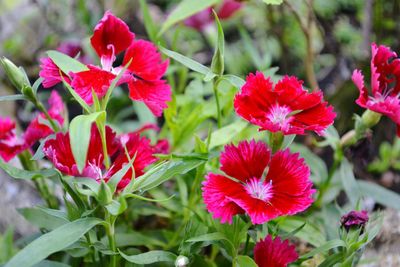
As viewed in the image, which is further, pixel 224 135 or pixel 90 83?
pixel 224 135

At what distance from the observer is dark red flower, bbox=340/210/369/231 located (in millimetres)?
750

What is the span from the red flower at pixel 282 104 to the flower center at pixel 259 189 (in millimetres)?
76

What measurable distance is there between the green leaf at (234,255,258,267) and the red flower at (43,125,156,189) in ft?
0.56

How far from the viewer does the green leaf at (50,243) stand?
0.63 m

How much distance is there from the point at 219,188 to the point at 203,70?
0.17m

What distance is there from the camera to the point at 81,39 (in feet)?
5.67

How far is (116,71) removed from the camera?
788 mm

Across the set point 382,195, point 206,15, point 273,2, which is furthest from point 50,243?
point 206,15

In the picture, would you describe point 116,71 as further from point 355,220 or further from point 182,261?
point 355,220

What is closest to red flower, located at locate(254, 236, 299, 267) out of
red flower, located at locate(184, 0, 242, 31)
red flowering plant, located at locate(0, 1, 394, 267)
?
red flowering plant, located at locate(0, 1, 394, 267)

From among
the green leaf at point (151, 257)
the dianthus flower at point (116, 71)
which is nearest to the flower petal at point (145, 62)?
the dianthus flower at point (116, 71)

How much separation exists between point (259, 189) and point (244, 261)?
0.09 meters

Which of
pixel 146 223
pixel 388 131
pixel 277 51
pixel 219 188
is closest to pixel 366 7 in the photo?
pixel 388 131

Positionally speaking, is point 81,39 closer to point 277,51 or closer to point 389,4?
point 277,51
